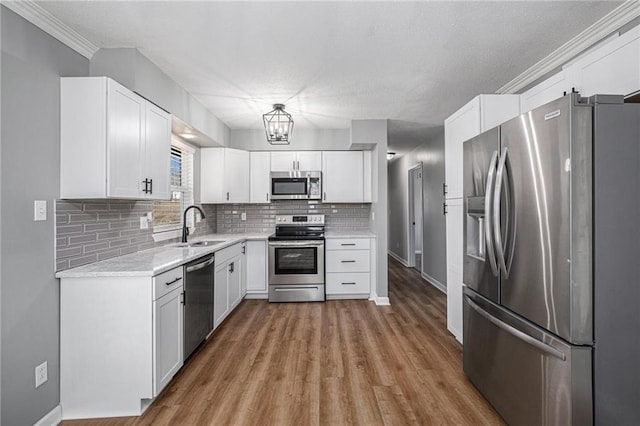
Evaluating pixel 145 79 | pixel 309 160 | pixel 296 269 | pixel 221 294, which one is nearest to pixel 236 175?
pixel 309 160

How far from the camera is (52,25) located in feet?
6.35

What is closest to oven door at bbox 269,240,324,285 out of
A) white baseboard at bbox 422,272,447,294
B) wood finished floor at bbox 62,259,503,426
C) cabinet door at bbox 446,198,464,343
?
wood finished floor at bbox 62,259,503,426

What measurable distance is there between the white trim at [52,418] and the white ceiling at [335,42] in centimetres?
234

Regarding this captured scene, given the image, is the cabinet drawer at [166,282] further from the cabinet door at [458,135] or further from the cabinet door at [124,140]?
the cabinet door at [458,135]

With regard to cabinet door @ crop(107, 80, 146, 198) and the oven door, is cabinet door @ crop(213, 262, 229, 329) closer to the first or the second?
the oven door

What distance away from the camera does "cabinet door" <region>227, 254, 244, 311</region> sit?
3.69 metres

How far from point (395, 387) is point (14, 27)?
3.15 m

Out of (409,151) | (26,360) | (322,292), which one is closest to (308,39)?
(26,360)

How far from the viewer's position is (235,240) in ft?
12.6

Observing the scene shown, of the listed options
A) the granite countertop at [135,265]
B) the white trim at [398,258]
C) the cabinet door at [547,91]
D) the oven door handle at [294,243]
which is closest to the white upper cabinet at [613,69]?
the cabinet door at [547,91]

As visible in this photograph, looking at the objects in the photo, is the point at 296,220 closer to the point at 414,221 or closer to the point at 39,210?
the point at 414,221

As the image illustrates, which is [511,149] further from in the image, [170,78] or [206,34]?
[170,78]

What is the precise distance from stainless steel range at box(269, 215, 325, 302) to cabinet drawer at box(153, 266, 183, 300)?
6.36 ft

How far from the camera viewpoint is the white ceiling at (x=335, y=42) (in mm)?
1875
